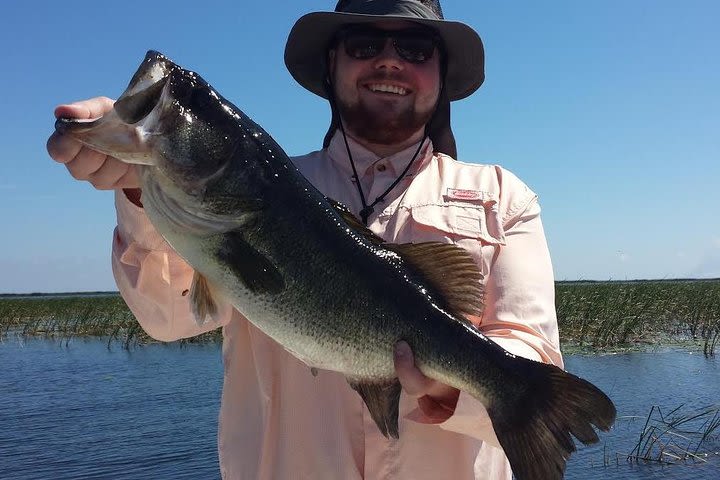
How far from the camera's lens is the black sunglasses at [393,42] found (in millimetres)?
3701

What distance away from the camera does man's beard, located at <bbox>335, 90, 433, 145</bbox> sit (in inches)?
147

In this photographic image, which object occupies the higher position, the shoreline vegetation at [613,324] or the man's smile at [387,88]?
the man's smile at [387,88]

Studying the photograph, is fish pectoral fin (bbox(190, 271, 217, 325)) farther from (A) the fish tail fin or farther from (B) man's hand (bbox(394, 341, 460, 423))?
(A) the fish tail fin

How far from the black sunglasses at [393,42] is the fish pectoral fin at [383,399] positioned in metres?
1.84

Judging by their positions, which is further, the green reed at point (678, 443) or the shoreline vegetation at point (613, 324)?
the shoreline vegetation at point (613, 324)

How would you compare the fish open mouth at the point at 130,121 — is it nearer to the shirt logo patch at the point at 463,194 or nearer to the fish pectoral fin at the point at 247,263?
the fish pectoral fin at the point at 247,263

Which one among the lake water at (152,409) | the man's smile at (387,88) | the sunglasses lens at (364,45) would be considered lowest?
the lake water at (152,409)

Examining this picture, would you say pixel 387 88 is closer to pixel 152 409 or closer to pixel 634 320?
pixel 152 409

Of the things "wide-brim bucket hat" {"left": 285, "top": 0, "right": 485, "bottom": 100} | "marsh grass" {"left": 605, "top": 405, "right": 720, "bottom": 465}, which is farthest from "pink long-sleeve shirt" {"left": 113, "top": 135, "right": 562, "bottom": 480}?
"marsh grass" {"left": 605, "top": 405, "right": 720, "bottom": 465}

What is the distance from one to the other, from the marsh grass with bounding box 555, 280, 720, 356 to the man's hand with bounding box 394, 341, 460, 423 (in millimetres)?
18303

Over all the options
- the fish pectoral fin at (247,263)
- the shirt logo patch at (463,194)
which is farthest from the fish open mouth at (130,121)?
the shirt logo patch at (463,194)

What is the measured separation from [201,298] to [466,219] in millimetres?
1479

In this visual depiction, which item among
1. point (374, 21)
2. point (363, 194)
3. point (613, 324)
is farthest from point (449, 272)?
point (613, 324)

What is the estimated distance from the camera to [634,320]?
20.6 metres
